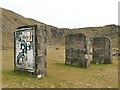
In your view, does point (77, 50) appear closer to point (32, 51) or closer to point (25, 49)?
point (25, 49)

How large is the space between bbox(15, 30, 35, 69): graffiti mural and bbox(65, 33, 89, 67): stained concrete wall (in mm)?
6790

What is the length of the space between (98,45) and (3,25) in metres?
45.8

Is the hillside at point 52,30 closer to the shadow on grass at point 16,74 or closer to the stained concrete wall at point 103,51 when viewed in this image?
the stained concrete wall at point 103,51

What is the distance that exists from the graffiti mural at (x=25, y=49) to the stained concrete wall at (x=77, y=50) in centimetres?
679

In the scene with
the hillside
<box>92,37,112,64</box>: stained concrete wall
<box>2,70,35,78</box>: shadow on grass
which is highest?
the hillside

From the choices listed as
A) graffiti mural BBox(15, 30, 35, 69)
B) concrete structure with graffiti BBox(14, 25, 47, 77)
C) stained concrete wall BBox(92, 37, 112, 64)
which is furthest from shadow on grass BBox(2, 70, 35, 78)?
stained concrete wall BBox(92, 37, 112, 64)

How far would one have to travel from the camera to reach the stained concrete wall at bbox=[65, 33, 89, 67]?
23547mm

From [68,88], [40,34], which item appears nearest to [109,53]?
[40,34]

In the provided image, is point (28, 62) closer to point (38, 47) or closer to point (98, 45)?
point (38, 47)

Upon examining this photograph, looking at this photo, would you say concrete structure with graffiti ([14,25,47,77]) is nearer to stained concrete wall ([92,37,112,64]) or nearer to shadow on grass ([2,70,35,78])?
shadow on grass ([2,70,35,78])

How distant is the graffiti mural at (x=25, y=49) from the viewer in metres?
17.7

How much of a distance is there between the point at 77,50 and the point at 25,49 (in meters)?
6.99

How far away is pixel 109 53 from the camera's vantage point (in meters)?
27.8

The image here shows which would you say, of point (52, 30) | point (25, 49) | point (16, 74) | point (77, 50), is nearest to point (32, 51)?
point (25, 49)
